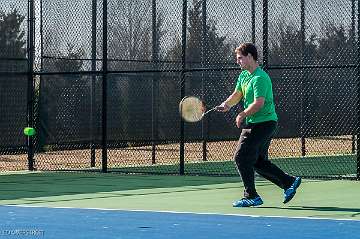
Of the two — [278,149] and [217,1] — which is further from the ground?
[217,1]

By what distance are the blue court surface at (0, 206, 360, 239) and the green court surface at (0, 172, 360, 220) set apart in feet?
2.01

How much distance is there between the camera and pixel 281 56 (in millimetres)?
21219

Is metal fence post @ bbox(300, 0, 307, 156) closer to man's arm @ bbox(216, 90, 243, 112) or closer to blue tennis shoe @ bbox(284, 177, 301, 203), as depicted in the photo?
man's arm @ bbox(216, 90, 243, 112)

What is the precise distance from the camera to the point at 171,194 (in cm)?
1288

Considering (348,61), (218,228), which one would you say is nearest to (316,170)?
(348,61)

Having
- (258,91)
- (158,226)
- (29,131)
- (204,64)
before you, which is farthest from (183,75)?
(158,226)

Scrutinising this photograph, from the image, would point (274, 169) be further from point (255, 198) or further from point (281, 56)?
point (281, 56)

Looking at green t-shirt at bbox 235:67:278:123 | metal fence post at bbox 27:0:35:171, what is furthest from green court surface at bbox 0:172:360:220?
metal fence post at bbox 27:0:35:171

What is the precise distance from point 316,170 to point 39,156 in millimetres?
4879

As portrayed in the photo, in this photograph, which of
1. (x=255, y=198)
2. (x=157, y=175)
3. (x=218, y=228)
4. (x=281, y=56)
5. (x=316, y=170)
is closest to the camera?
(x=218, y=228)

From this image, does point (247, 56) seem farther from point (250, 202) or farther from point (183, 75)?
point (183, 75)

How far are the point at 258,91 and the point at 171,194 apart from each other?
2733mm

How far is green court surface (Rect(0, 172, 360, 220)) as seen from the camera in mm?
10789

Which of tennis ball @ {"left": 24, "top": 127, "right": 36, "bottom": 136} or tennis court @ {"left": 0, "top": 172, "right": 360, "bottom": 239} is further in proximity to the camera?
tennis ball @ {"left": 24, "top": 127, "right": 36, "bottom": 136}
